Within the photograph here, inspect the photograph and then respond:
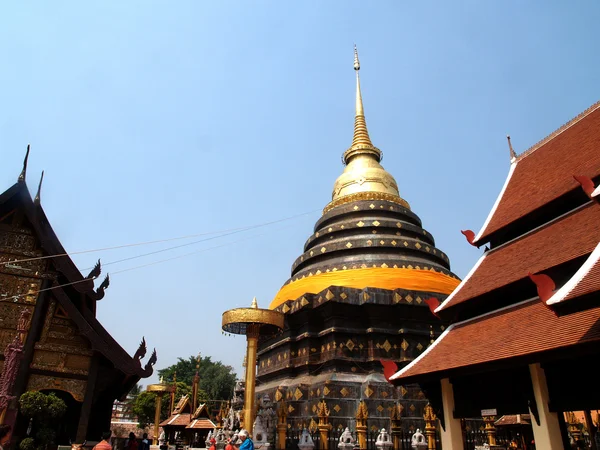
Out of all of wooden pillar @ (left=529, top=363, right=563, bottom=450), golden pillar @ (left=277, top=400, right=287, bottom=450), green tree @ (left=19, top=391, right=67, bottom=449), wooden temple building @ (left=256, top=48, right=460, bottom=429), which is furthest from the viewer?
wooden temple building @ (left=256, top=48, right=460, bottom=429)

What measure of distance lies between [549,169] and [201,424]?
2023 cm

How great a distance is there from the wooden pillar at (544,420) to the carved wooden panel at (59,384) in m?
8.26

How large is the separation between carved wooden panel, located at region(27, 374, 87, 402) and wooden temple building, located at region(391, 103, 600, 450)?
626 centimetres

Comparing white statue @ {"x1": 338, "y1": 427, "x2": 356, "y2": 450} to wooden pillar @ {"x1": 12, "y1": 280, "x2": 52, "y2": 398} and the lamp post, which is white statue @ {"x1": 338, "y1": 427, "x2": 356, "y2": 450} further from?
wooden pillar @ {"x1": 12, "y1": 280, "x2": 52, "y2": 398}

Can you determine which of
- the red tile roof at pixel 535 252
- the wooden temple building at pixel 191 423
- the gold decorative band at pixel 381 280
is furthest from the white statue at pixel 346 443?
the wooden temple building at pixel 191 423

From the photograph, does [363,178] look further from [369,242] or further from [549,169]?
[549,169]

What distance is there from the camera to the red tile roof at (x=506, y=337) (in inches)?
265

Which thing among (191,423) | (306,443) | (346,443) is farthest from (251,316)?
(191,423)

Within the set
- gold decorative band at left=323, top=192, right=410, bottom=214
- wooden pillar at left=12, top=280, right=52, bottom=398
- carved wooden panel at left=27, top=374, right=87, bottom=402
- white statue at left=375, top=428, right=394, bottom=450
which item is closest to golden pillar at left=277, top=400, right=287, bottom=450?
white statue at left=375, top=428, right=394, bottom=450

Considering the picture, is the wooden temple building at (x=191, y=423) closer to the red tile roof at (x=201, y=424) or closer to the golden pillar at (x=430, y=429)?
the red tile roof at (x=201, y=424)

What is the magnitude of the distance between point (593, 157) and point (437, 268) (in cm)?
1012

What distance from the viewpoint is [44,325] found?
896 cm

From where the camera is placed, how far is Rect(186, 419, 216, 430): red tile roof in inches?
921

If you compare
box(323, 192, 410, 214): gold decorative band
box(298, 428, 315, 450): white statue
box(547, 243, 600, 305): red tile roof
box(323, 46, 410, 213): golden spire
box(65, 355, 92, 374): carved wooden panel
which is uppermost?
box(323, 46, 410, 213): golden spire
